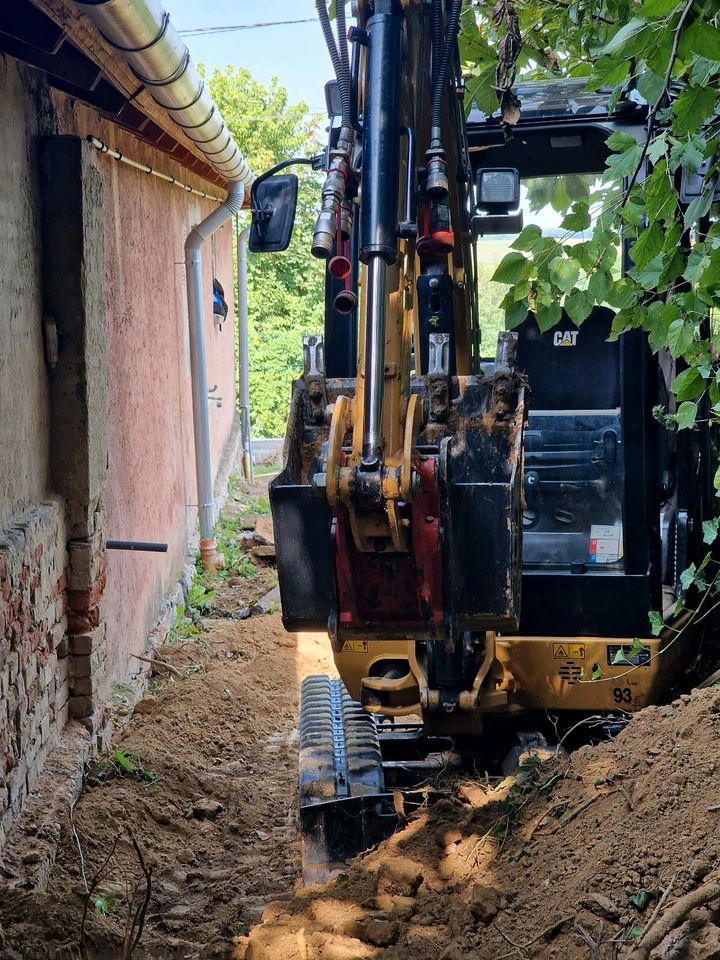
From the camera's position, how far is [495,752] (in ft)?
16.3

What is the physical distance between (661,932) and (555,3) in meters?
3.47

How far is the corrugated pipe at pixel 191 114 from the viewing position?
4.32 m

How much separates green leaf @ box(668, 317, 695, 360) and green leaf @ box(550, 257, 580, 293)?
1.19 ft

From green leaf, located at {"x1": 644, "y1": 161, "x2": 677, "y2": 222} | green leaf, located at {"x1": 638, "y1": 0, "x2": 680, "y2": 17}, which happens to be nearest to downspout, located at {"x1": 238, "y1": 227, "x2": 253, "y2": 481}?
green leaf, located at {"x1": 644, "y1": 161, "x2": 677, "y2": 222}

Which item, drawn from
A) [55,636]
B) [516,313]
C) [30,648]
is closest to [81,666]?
[55,636]

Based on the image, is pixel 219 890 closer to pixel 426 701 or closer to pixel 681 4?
pixel 426 701

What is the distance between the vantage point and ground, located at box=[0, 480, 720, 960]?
2939mm

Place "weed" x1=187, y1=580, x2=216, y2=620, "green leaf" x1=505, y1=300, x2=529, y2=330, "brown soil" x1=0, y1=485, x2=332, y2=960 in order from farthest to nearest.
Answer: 1. "weed" x1=187, y1=580, x2=216, y2=620
2. "brown soil" x1=0, y1=485, x2=332, y2=960
3. "green leaf" x1=505, y1=300, x2=529, y2=330

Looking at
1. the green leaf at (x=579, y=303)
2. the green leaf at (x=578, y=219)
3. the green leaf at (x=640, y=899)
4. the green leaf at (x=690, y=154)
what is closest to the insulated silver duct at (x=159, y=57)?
the green leaf at (x=578, y=219)

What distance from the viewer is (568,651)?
443 cm

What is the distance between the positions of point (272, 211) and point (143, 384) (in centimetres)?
350

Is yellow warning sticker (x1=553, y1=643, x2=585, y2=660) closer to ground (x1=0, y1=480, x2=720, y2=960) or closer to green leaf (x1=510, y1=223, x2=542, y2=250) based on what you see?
ground (x1=0, y1=480, x2=720, y2=960)

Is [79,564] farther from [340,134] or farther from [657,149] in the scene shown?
[657,149]

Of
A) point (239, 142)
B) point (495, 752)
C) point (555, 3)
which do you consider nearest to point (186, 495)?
point (495, 752)
